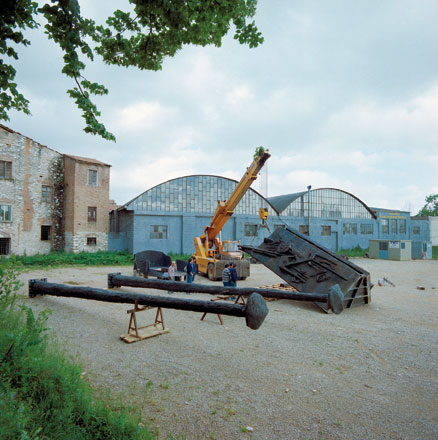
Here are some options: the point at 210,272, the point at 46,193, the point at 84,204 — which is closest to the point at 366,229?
the point at 210,272

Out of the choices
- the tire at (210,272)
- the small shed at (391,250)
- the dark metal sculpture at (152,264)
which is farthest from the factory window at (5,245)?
the small shed at (391,250)

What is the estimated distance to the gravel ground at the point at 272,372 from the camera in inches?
156

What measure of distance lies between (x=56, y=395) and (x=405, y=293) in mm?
13898

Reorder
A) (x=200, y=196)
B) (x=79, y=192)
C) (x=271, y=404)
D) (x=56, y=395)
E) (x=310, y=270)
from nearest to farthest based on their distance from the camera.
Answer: (x=56, y=395) < (x=271, y=404) < (x=310, y=270) < (x=79, y=192) < (x=200, y=196)

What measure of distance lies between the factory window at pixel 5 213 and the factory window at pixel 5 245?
1446 mm

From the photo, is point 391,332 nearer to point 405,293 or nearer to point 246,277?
point 405,293

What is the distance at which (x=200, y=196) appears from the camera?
2728 cm

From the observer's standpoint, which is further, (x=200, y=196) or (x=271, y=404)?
(x=200, y=196)

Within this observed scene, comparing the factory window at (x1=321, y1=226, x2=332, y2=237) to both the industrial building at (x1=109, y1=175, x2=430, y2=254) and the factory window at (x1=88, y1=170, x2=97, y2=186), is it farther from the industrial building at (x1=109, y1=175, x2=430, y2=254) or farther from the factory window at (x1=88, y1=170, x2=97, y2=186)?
the factory window at (x1=88, y1=170, x2=97, y2=186)

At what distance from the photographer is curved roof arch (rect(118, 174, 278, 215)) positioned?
83.5 feet

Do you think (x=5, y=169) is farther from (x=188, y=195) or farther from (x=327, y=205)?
(x=327, y=205)

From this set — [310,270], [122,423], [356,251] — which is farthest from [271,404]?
[356,251]

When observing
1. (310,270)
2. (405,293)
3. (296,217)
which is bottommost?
(405,293)

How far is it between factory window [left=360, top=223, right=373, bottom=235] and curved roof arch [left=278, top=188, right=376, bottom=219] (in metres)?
0.98
